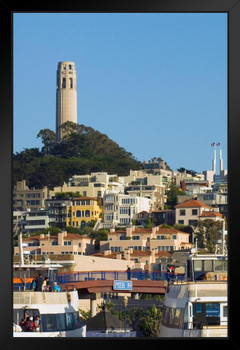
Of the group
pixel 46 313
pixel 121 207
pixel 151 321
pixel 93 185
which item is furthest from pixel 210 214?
pixel 46 313

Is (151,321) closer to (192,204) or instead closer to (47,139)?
(192,204)

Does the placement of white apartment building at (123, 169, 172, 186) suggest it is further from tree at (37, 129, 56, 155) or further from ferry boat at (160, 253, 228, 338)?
ferry boat at (160, 253, 228, 338)

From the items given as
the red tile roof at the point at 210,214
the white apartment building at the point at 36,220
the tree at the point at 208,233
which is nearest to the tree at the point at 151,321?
the tree at the point at 208,233

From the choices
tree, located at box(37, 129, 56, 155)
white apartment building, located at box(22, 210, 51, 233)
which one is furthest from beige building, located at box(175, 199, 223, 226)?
tree, located at box(37, 129, 56, 155)

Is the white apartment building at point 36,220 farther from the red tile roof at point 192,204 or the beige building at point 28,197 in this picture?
the red tile roof at point 192,204

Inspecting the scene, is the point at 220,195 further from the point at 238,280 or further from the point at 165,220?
the point at 238,280

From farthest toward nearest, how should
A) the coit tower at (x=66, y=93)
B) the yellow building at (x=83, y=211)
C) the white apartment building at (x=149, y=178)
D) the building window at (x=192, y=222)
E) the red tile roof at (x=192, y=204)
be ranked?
1. the coit tower at (x=66, y=93)
2. the white apartment building at (x=149, y=178)
3. the yellow building at (x=83, y=211)
4. the red tile roof at (x=192, y=204)
5. the building window at (x=192, y=222)

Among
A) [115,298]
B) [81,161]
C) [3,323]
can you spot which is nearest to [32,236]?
[81,161]
